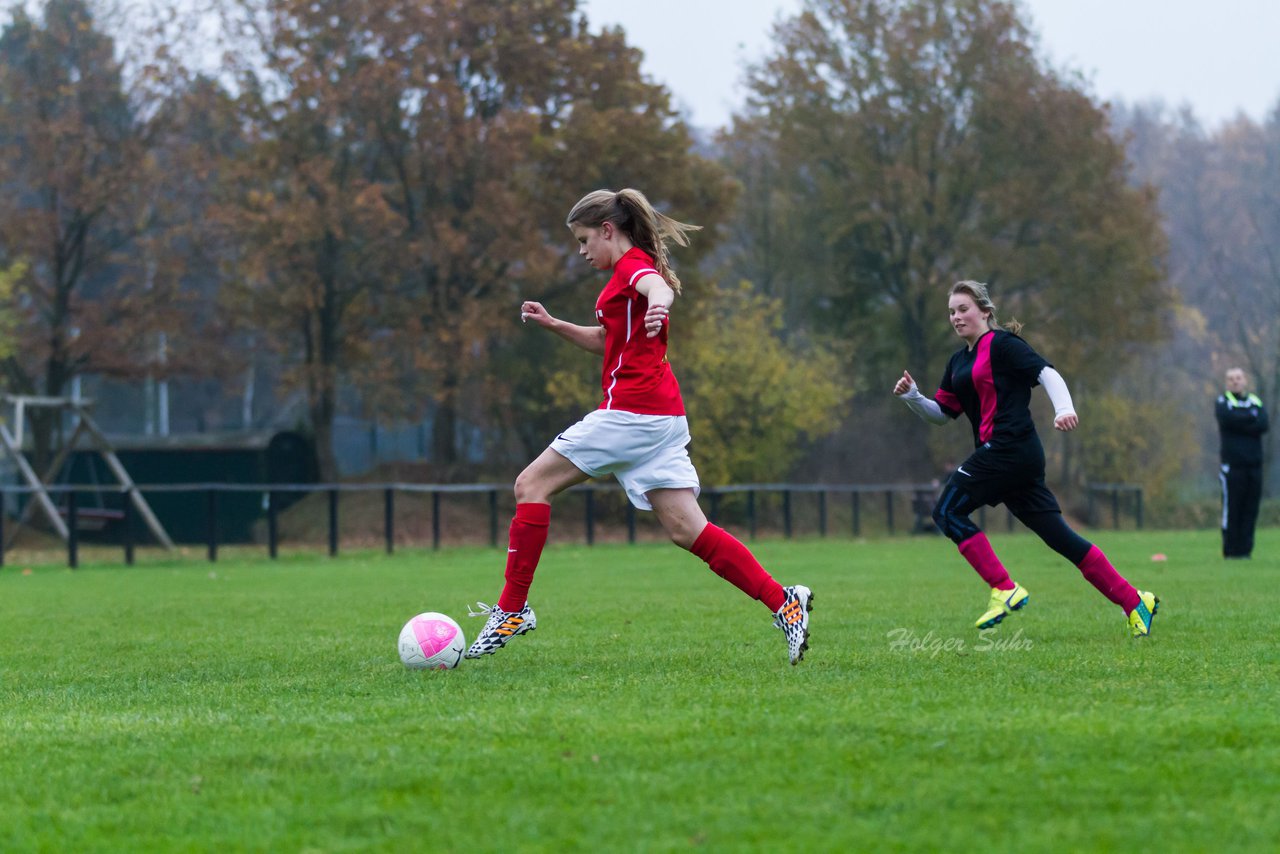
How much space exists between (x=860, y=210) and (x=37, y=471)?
20869mm

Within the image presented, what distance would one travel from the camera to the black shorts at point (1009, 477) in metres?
7.84

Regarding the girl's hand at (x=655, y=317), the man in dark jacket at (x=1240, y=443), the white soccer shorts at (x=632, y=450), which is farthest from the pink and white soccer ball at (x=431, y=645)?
the man in dark jacket at (x=1240, y=443)

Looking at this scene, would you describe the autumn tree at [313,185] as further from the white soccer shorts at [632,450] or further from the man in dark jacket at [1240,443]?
the white soccer shorts at [632,450]

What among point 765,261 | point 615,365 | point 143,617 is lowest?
point 143,617

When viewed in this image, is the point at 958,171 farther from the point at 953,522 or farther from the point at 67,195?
the point at 953,522

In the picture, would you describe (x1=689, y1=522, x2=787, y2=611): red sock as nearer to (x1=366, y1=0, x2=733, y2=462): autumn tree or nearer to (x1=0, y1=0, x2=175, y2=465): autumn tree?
(x1=366, y1=0, x2=733, y2=462): autumn tree

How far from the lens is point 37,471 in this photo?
31312 millimetres

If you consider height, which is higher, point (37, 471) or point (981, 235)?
point (981, 235)

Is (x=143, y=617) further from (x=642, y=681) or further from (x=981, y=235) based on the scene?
(x=981, y=235)

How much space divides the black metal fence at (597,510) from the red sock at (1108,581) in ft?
47.9

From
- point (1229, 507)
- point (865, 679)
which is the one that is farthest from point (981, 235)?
point (865, 679)

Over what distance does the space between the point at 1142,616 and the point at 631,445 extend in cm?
284

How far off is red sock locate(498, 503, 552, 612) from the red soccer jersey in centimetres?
58

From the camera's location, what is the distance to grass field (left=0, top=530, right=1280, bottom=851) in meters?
3.51
